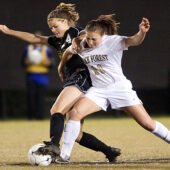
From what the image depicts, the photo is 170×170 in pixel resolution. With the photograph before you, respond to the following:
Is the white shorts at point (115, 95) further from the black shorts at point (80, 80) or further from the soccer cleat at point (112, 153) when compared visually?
the soccer cleat at point (112, 153)

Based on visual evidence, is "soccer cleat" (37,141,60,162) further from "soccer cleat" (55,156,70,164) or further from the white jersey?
the white jersey

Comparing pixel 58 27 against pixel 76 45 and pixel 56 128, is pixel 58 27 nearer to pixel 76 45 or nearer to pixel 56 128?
pixel 76 45

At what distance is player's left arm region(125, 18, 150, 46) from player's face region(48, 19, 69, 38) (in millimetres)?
1029

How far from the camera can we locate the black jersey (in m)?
7.02

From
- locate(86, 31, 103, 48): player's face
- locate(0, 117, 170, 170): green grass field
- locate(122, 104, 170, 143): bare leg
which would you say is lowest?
locate(0, 117, 170, 170): green grass field

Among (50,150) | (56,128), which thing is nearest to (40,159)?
(50,150)

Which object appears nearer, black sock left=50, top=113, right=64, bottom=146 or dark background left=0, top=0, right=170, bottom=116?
black sock left=50, top=113, right=64, bottom=146

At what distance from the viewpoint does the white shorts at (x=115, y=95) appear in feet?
21.0

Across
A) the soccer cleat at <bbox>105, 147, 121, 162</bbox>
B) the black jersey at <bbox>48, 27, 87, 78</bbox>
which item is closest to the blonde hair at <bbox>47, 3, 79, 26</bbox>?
the black jersey at <bbox>48, 27, 87, 78</bbox>

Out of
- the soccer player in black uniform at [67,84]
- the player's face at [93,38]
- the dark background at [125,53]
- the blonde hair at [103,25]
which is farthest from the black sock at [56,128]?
the dark background at [125,53]

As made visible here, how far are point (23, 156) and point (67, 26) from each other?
157cm

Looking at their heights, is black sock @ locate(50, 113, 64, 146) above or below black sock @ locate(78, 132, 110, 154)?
above

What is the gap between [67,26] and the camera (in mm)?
7176

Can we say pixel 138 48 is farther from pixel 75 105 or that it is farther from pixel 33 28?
pixel 75 105
